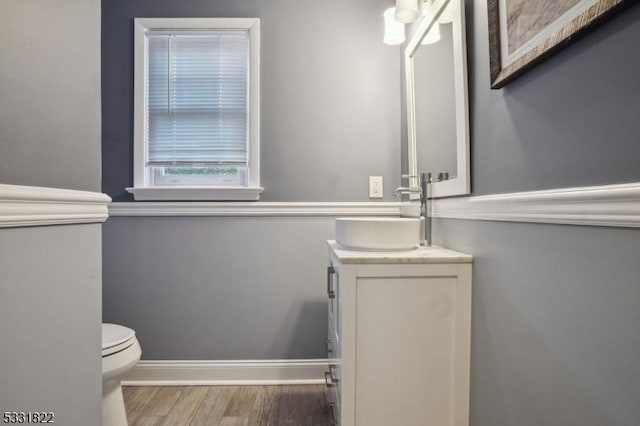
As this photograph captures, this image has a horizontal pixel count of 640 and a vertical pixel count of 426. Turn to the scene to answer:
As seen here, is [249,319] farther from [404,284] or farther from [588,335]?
[588,335]

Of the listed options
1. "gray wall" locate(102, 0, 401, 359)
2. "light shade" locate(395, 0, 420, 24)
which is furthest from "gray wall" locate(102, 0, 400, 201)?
"light shade" locate(395, 0, 420, 24)

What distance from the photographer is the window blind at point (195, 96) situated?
6.14 ft

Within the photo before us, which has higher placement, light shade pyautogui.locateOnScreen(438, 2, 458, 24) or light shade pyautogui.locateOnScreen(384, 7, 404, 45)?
light shade pyautogui.locateOnScreen(384, 7, 404, 45)

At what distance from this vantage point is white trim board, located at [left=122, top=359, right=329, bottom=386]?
183 cm

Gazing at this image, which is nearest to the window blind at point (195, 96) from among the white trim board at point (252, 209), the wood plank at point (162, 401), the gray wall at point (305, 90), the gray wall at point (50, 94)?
the gray wall at point (305, 90)

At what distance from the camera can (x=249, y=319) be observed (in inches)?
73.2

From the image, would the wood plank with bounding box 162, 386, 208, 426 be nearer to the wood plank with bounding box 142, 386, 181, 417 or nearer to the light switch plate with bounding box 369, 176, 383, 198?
the wood plank with bounding box 142, 386, 181, 417

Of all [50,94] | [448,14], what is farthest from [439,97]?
[50,94]

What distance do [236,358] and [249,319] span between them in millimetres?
230

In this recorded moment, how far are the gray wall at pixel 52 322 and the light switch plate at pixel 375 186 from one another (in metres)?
1.36

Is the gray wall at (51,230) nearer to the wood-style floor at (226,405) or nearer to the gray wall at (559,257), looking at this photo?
the wood-style floor at (226,405)

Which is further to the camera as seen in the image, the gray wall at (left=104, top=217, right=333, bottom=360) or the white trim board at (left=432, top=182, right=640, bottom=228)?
the gray wall at (left=104, top=217, right=333, bottom=360)

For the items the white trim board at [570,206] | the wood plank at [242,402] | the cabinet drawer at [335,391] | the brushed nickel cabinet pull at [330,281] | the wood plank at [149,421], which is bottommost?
the wood plank at [149,421]

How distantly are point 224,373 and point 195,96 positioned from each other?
1.59 metres
